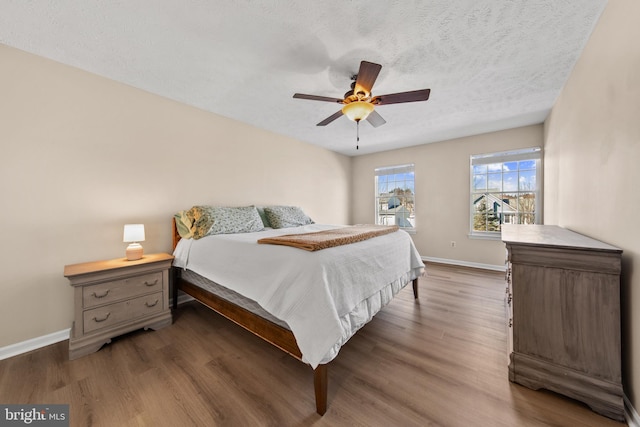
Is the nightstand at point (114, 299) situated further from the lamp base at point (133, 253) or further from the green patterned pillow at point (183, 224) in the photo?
the green patterned pillow at point (183, 224)

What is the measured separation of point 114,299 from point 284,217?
2009 millimetres

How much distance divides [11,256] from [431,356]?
11.4 ft

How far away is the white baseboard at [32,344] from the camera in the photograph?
1.77 m

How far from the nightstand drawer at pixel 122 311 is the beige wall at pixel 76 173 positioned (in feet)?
1.75

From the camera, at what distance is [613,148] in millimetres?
1371

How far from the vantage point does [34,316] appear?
1.91m

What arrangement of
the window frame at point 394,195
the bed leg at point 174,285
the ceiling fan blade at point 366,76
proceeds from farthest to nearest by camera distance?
the window frame at point 394,195 → the bed leg at point 174,285 → the ceiling fan blade at point 366,76

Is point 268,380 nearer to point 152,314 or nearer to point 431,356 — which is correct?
point 431,356

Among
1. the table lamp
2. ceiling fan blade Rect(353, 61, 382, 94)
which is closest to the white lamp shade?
the table lamp

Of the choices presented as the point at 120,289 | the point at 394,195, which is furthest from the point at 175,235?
the point at 394,195

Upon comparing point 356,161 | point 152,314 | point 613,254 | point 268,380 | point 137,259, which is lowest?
point 268,380

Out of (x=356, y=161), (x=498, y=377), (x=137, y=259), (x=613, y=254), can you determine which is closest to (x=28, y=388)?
(x=137, y=259)

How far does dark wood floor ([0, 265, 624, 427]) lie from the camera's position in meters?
1.24

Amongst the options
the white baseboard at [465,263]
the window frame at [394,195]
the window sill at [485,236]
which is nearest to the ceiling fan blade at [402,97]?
the window frame at [394,195]
